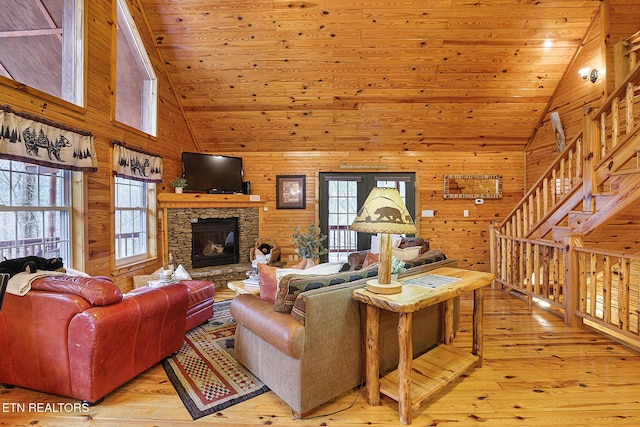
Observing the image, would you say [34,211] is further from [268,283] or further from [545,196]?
[545,196]

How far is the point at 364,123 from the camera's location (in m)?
5.45

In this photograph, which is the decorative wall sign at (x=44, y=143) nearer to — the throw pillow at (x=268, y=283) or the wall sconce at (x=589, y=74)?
the throw pillow at (x=268, y=283)

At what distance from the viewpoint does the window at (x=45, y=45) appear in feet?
9.05

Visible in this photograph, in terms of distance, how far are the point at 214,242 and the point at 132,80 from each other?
2.72 metres

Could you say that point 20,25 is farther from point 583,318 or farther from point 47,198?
point 583,318

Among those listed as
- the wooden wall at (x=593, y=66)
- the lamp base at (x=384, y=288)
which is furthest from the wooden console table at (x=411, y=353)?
the wooden wall at (x=593, y=66)

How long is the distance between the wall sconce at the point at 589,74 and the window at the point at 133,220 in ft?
20.7

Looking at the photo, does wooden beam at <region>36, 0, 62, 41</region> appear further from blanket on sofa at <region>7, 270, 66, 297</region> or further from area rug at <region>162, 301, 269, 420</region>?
area rug at <region>162, 301, 269, 420</region>

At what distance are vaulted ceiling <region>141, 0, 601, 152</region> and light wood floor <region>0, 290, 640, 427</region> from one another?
3868 millimetres

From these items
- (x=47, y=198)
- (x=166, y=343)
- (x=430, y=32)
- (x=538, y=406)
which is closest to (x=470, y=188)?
(x=430, y=32)

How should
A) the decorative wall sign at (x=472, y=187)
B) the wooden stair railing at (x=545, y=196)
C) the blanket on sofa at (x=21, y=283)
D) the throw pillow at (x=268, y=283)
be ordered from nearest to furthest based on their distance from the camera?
the blanket on sofa at (x=21, y=283) < the throw pillow at (x=268, y=283) < the wooden stair railing at (x=545, y=196) < the decorative wall sign at (x=472, y=187)

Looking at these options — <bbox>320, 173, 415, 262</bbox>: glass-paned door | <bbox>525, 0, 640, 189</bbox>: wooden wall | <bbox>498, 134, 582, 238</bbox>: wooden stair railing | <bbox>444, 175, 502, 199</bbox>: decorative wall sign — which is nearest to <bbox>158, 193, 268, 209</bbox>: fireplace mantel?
<bbox>320, 173, 415, 262</bbox>: glass-paned door

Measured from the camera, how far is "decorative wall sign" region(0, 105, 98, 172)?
2475 millimetres

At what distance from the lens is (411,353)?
6.17ft
